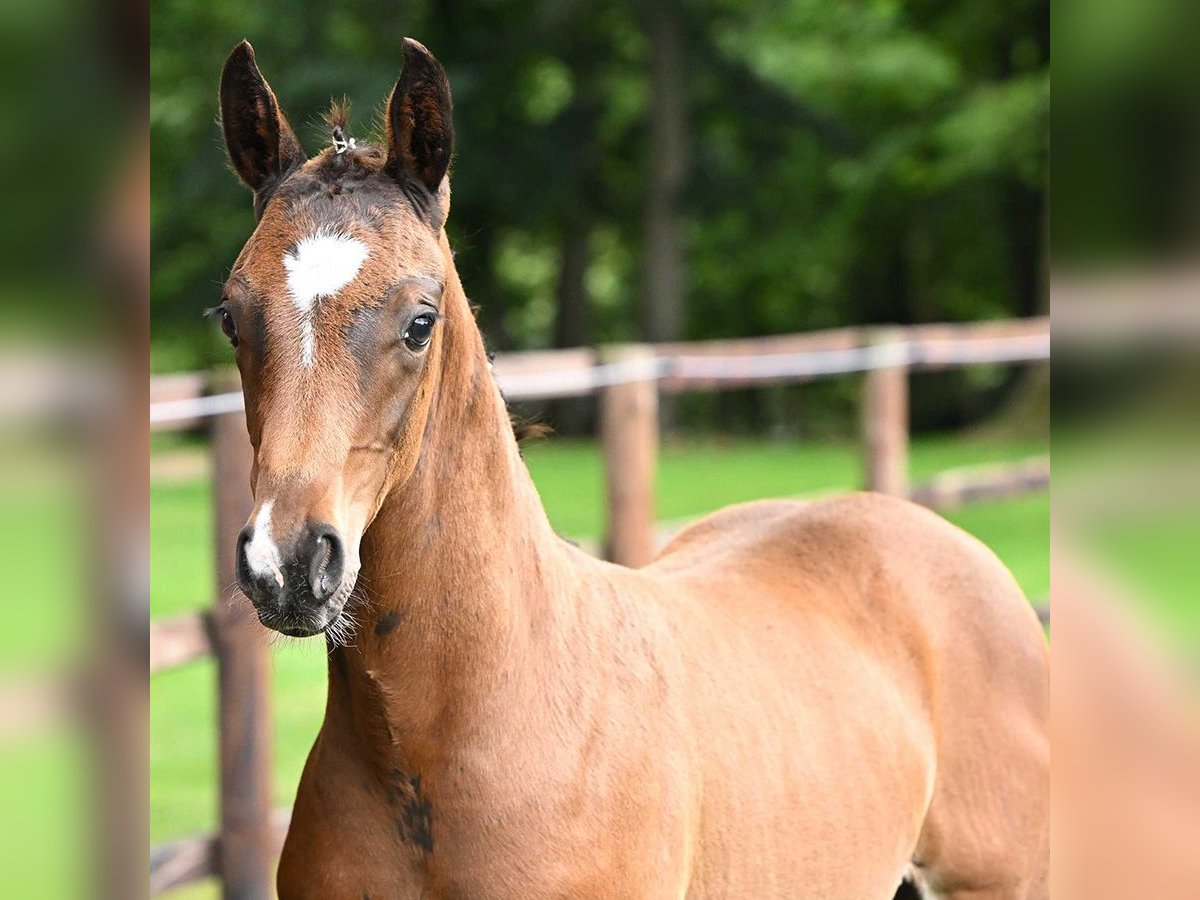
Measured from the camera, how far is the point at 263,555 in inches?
67.3

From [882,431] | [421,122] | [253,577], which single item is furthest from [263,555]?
[882,431]

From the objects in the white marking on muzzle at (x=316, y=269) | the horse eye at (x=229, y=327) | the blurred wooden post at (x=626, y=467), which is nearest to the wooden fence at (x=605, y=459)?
the blurred wooden post at (x=626, y=467)

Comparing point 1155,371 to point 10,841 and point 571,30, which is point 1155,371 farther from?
point 571,30

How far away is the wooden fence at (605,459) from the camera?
3793 millimetres

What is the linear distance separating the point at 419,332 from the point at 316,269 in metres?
0.17

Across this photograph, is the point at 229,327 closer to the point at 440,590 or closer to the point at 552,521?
the point at 440,590

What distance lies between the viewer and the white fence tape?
380 centimetres

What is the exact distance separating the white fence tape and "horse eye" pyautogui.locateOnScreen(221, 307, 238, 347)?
1462 mm

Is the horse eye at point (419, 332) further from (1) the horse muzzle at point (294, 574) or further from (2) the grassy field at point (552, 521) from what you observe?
(2) the grassy field at point (552, 521)

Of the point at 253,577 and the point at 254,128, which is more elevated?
the point at 254,128

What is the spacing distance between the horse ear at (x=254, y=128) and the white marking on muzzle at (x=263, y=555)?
27.9 inches

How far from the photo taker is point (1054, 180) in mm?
721

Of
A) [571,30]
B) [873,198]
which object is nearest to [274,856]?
[571,30]

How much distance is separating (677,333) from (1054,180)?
809 inches
